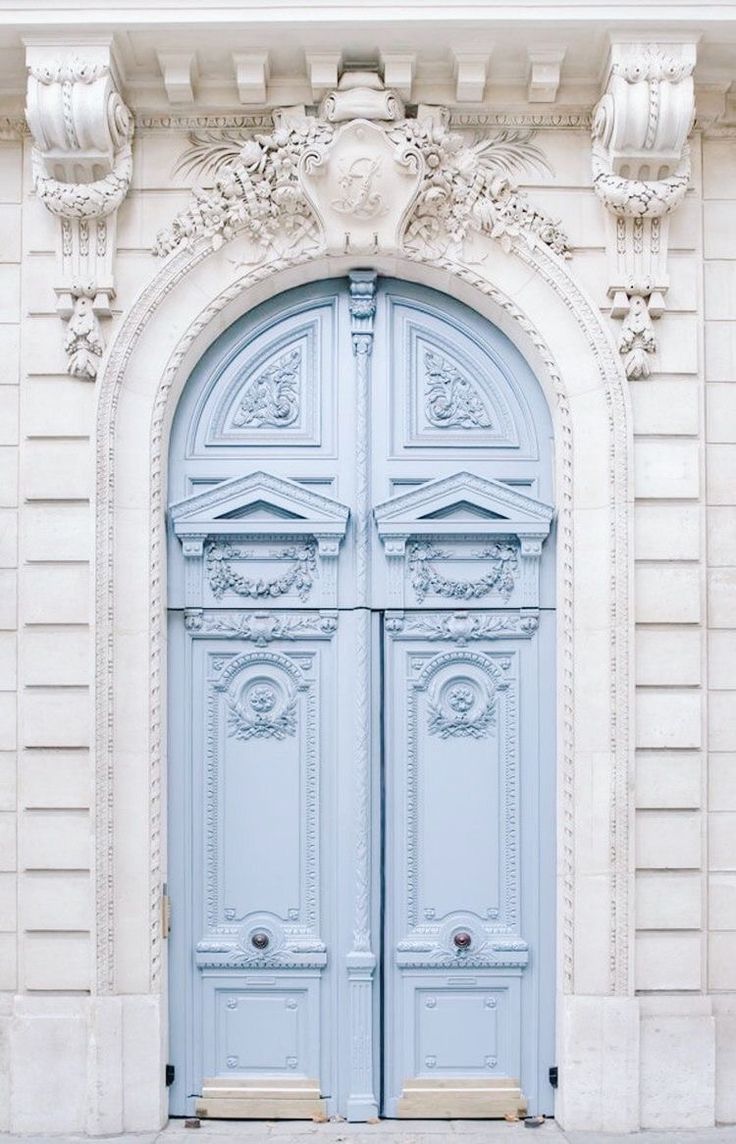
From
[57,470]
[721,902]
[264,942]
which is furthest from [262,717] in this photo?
[721,902]

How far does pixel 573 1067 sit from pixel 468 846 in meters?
1.12

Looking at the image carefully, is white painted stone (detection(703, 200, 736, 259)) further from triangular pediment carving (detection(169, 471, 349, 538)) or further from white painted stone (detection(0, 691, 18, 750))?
white painted stone (detection(0, 691, 18, 750))

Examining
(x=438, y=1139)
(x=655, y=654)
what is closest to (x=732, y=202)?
(x=655, y=654)

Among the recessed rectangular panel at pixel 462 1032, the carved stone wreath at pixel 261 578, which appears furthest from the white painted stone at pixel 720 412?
the recessed rectangular panel at pixel 462 1032

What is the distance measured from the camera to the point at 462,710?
614 cm

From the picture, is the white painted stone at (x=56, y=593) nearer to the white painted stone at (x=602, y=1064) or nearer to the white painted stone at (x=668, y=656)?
the white painted stone at (x=668, y=656)

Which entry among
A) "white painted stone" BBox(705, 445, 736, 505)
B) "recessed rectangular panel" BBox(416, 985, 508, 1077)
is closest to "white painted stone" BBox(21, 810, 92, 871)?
"recessed rectangular panel" BBox(416, 985, 508, 1077)

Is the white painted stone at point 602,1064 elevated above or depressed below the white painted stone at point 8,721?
below

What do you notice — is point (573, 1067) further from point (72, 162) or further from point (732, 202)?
point (72, 162)

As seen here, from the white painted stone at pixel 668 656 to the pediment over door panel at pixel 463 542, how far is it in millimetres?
582

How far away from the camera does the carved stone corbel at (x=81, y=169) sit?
5.66m

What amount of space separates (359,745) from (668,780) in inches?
59.0

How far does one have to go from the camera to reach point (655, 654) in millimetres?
5945

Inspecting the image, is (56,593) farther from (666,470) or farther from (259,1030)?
(666,470)
